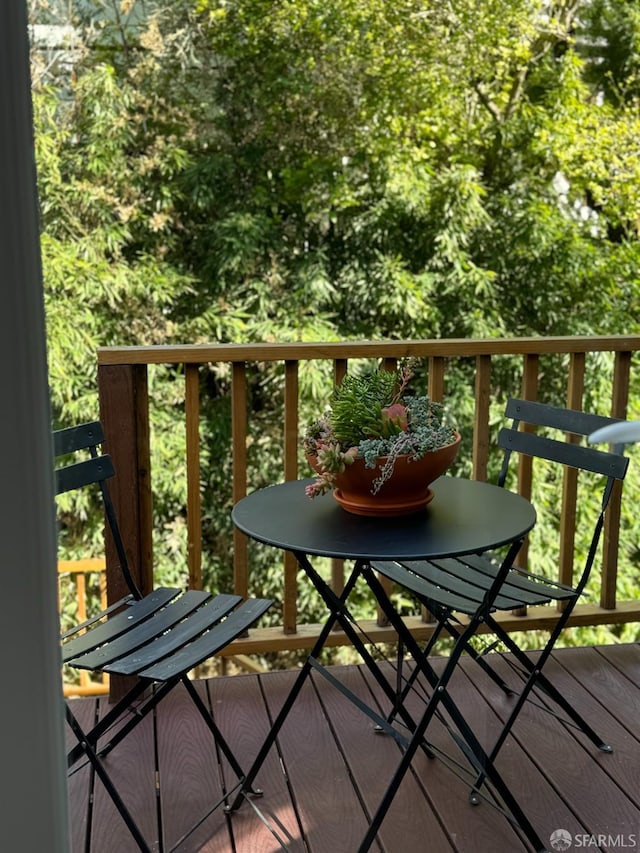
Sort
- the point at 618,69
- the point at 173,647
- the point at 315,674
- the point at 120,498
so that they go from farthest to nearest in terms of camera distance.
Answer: the point at 618,69
the point at 315,674
the point at 120,498
the point at 173,647

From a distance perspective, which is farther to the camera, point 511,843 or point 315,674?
point 315,674

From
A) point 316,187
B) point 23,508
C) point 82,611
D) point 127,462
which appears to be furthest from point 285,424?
point 316,187

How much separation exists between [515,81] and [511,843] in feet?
25.5

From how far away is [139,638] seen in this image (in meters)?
2.04

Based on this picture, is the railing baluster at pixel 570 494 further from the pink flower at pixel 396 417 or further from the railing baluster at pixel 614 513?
the pink flower at pixel 396 417

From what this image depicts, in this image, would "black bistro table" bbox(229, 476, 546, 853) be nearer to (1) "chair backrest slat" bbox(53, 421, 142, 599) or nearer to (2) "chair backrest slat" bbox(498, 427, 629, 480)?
(2) "chair backrest slat" bbox(498, 427, 629, 480)

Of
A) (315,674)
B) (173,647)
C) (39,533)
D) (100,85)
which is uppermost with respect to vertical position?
(100,85)

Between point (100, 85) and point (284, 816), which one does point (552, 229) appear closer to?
point (100, 85)

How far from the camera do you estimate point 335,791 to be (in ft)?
7.33

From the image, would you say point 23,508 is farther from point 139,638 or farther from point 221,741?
Result: point 221,741

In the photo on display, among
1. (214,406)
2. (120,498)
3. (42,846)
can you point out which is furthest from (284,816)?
(214,406)

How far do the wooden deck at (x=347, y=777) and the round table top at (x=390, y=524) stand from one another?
0.67 meters

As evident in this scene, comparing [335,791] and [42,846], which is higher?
[42,846]

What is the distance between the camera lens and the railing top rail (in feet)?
8.43
